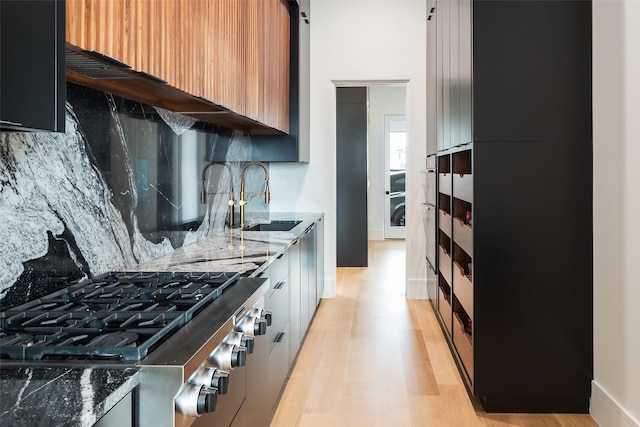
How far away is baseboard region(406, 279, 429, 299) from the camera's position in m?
5.79

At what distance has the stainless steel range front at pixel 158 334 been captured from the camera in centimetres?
110

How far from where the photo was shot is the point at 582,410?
2914mm

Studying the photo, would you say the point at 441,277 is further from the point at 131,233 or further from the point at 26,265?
the point at 26,265

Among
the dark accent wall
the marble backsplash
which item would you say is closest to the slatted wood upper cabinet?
the marble backsplash

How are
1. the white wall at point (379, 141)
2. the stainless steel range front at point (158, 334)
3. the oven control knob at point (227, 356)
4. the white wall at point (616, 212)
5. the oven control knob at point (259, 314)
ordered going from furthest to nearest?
the white wall at point (379, 141) → the white wall at point (616, 212) → the oven control knob at point (259, 314) → the oven control knob at point (227, 356) → the stainless steel range front at point (158, 334)

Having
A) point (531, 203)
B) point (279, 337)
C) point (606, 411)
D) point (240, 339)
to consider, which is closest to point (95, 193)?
point (240, 339)

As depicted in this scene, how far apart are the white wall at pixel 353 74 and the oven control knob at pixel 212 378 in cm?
446

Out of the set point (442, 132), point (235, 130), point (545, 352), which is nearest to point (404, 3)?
point (442, 132)

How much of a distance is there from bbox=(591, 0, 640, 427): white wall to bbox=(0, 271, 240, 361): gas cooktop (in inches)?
67.5

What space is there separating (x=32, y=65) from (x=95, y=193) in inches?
42.4

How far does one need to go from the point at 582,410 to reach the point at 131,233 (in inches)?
93.2

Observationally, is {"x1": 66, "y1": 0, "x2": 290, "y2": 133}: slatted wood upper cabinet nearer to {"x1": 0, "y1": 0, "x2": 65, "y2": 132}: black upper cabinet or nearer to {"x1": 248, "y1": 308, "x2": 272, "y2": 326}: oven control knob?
{"x1": 0, "y1": 0, "x2": 65, "y2": 132}: black upper cabinet

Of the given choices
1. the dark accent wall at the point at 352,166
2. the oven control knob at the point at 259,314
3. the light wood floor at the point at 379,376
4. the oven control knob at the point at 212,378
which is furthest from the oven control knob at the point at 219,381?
the dark accent wall at the point at 352,166

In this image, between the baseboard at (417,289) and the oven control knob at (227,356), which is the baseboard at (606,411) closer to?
the oven control knob at (227,356)
